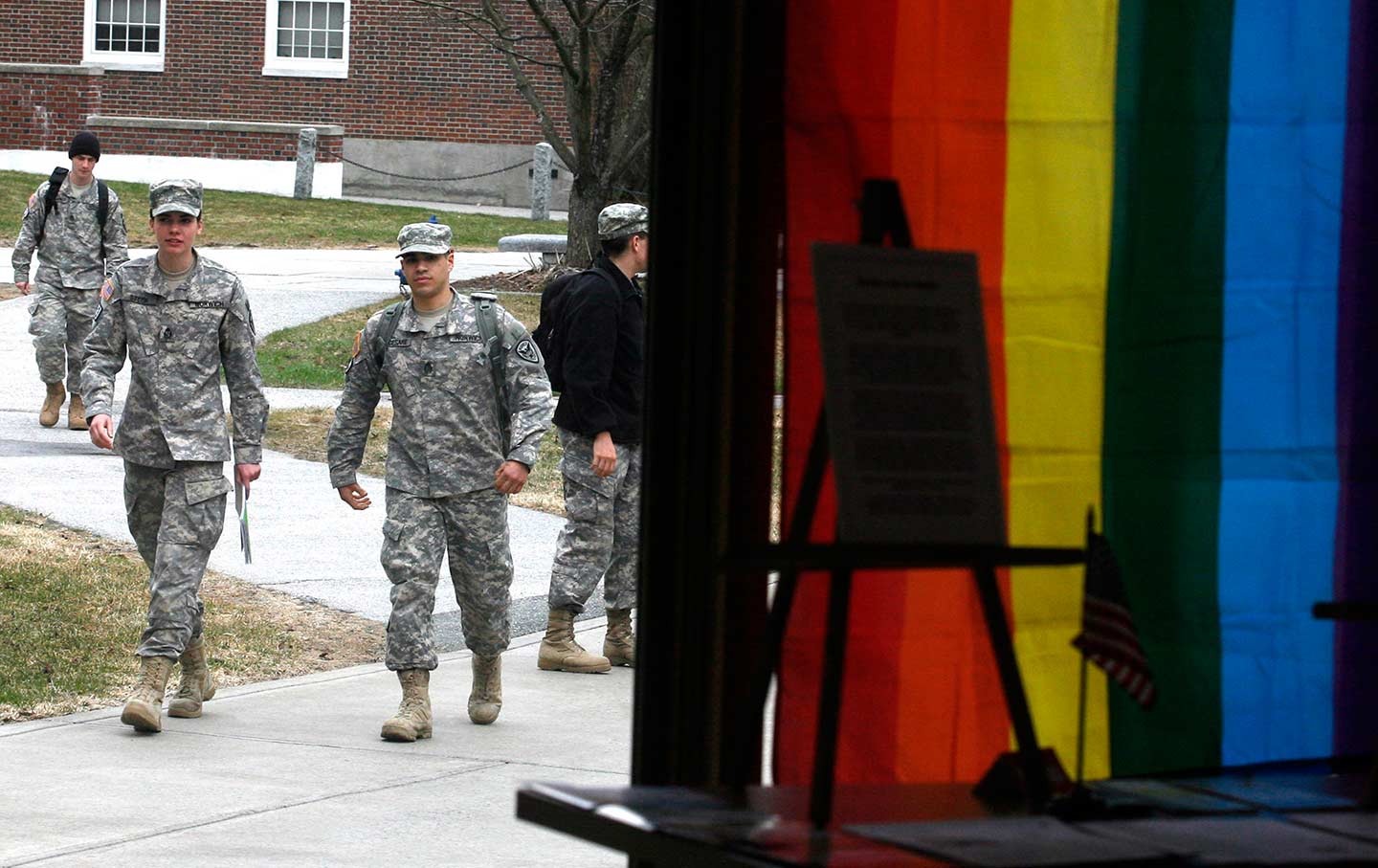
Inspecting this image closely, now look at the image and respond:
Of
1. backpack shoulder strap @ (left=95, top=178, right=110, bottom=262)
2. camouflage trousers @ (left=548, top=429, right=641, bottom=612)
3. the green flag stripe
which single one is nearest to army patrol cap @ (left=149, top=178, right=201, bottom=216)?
camouflage trousers @ (left=548, top=429, right=641, bottom=612)

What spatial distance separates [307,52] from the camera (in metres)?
36.4

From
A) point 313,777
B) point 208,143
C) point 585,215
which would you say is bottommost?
point 313,777

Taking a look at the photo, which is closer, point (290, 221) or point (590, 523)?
point (590, 523)

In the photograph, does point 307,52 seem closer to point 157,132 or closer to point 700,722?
point 157,132

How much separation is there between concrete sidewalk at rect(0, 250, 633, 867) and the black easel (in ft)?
9.08

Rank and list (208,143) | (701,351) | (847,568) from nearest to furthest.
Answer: (847,568) → (701,351) → (208,143)

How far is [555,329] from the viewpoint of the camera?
29.0 feet

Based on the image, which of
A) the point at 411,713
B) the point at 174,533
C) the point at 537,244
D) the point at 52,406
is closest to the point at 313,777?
the point at 411,713

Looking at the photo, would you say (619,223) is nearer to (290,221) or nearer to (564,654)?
(564,654)

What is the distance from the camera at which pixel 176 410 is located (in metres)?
7.69

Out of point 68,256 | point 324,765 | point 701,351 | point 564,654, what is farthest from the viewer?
point 68,256

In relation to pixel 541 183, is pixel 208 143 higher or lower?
higher

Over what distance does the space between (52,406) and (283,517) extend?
10.6 feet

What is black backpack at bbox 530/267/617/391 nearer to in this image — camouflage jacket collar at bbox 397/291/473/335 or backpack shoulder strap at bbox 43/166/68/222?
camouflage jacket collar at bbox 397/291/473/335
